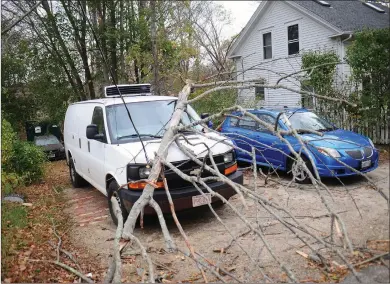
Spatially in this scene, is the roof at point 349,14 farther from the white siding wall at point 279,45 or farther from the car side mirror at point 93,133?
the car side mirror at point 93,133

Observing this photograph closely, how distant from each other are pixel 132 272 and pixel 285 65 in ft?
9.53

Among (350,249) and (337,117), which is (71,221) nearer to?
(337,117)

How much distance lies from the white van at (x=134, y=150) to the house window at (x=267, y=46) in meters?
1.57

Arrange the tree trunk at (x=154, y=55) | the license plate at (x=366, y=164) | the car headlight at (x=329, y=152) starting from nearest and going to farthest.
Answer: the license plate at (x=366, y=164) < the car headlight at (x=329, y=152) < the tree trunk at (x=154, y=55)

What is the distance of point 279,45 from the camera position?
6055 mm

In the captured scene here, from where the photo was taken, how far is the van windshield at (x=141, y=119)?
14.8 ft

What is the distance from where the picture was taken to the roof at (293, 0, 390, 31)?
22.9ft

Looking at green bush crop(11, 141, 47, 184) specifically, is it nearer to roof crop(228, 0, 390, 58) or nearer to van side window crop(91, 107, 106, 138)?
van side window crop(91, 107, 106, 138)

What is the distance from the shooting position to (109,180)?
468 cm

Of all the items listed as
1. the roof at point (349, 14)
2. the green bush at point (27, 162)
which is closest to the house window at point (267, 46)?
the roof at point (349, 14)

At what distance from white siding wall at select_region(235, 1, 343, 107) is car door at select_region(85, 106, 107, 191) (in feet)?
6.93

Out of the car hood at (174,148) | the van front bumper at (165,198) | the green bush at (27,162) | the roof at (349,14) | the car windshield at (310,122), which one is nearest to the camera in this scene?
the car windshield at (310,122)

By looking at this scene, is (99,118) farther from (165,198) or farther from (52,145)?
(52,145)

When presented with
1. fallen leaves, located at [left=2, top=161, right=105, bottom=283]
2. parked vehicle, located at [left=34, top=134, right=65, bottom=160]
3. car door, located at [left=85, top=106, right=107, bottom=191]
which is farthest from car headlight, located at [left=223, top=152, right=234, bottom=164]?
parked vehicle, located at [left=34, top=134, right=65, bottom=160]
